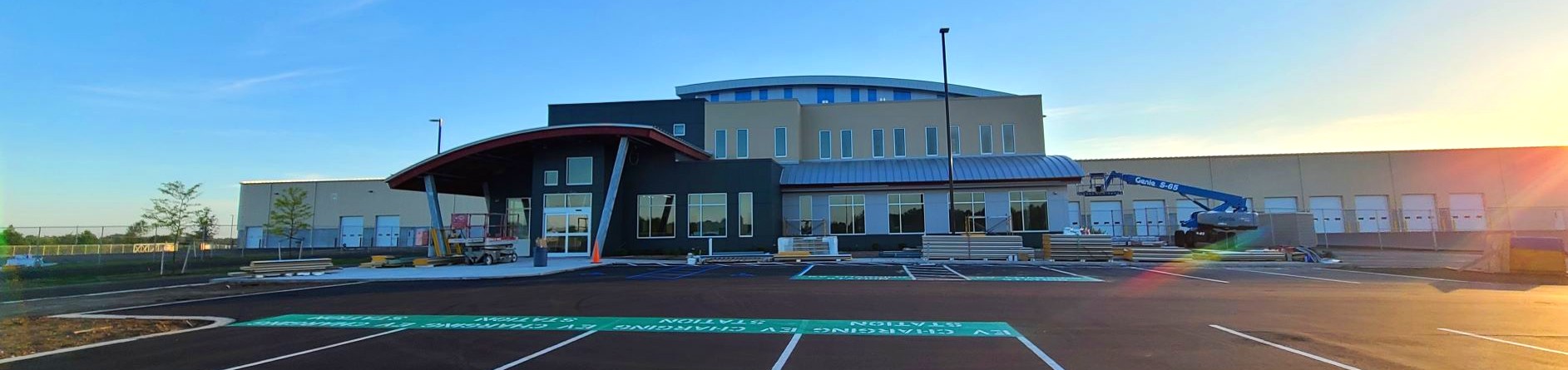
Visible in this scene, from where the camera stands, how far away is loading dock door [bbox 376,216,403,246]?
58.4 metres

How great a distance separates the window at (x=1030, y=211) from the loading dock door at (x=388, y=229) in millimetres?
49569

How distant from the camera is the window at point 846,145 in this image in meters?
40.0

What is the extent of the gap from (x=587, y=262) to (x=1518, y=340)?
23892mm

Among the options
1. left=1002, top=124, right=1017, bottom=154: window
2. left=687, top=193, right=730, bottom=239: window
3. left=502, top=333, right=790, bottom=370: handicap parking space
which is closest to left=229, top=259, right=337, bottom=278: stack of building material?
left=687, top=193, right=730, bottom=239: window

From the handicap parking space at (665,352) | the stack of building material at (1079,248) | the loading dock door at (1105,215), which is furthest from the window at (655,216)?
the loading dock door at (1105,215)

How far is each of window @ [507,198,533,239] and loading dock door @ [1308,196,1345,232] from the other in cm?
A: 4645

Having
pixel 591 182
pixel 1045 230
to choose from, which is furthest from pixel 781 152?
pixel 1045 230

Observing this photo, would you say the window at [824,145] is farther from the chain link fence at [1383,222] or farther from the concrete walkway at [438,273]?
the concrete walkway at [438,273]

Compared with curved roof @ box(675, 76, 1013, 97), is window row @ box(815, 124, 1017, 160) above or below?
below

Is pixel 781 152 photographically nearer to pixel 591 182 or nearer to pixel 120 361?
pixel 591 182

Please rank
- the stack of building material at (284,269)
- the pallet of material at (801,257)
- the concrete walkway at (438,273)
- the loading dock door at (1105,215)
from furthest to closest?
the loading dock door at (1105,215), the pallet of material at (801,257), the stack of building material at (284,269), the concrete walkway at (438,273)

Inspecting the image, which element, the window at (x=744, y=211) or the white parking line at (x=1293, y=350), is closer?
the white parking line at (x=1293, y=350)

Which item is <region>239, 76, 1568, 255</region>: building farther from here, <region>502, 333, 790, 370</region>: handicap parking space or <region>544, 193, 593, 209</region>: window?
<region>502, 333, 790, 370</region>: handicap parking space

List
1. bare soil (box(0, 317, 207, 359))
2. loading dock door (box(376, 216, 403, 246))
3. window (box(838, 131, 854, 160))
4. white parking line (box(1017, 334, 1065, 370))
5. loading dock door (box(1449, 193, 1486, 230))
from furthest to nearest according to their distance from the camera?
loading dock door (box(376, 216, 403, 246))
loading dock door (box(1449, 193, 1486, 230))
window (box(838, 131, 854, 160))
bare soil (box(0, 317, 207, 359))
white parking line (box(1017, 334, 1065, 370))
